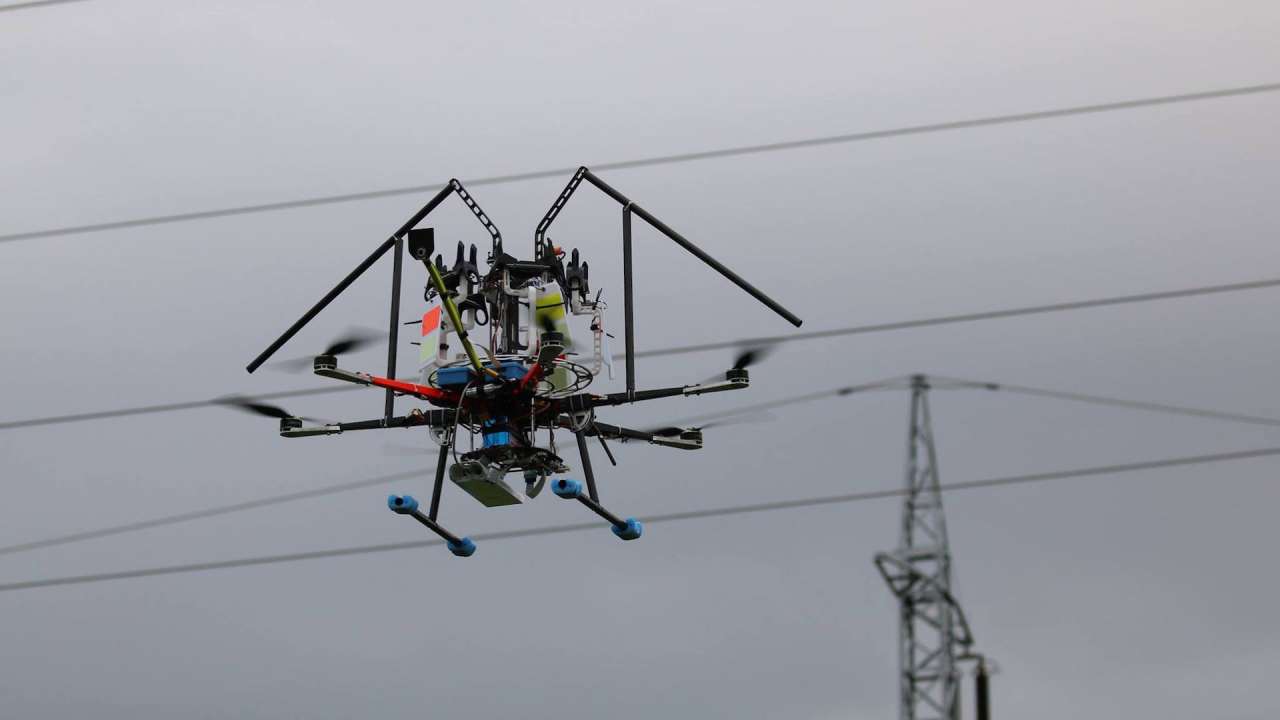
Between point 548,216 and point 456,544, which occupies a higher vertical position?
point 548,216

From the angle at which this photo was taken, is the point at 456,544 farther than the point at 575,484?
Yes

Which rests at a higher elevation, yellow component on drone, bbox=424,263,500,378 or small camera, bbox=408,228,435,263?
small camera, bbox=408,228,435,263

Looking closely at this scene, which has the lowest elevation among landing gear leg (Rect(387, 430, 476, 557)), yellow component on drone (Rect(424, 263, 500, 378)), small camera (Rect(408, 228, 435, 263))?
landing gear leg (Rect(387, 430, 476, 557))

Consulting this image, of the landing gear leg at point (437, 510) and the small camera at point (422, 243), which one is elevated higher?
the small camera at point (422, 243)

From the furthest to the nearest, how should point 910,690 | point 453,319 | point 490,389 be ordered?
point 910,690 < point 490,389 < point 453,319

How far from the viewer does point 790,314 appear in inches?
1043

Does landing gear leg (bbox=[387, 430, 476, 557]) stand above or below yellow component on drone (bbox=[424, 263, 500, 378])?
below

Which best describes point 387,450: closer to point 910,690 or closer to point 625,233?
point 625,233

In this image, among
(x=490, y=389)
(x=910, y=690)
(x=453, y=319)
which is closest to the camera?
(x=453, y=319)

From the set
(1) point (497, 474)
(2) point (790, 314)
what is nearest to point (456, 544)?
(1) point (497, 474)

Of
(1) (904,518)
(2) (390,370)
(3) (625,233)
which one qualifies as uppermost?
(3) (625,233)

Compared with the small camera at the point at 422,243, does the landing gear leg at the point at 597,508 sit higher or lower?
lower

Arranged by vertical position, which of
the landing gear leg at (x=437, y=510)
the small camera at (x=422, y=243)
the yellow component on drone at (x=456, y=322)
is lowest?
the landing gear leg at (x=437, y=510)

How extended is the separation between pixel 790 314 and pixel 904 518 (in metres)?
19.3
